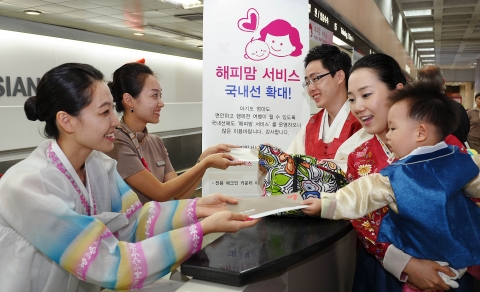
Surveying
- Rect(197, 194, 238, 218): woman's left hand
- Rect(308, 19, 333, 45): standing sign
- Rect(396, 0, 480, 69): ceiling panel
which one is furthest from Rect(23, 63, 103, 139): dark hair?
Rect(396, 0, 480, 69): ceiling panel

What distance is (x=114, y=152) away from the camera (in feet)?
8.78

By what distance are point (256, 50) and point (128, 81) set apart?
106cm

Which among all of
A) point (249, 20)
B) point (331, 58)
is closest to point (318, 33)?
point (249, 20)

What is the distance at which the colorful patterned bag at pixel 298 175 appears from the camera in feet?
6.51

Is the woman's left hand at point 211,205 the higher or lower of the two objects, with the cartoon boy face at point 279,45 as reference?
lower

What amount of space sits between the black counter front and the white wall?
5.66m

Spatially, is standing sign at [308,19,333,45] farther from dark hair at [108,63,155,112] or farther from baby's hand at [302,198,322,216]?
baby's hand at [302,198,322,216]

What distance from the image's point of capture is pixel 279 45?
3445 mm

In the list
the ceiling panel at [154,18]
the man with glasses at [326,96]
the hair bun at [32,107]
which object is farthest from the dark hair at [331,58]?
the ceiling panel at [154,18]

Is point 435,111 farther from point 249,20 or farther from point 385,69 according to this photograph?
point 249,20

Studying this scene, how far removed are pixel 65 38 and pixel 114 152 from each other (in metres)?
10.1

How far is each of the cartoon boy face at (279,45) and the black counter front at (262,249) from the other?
1.82 meters

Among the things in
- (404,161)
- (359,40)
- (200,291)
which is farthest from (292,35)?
(359,40)

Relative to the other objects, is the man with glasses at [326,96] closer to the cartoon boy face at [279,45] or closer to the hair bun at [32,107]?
the cartoon boy face at [279,45]
